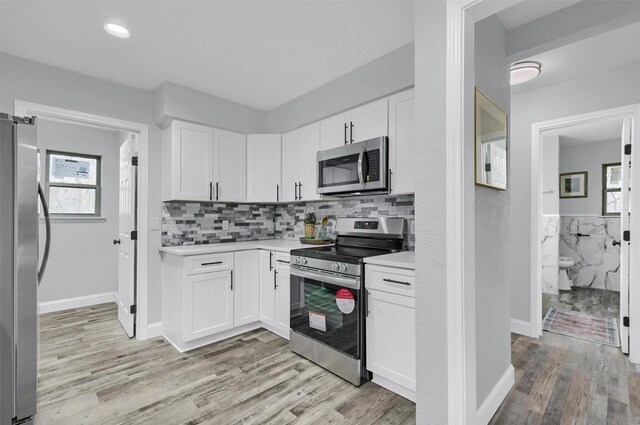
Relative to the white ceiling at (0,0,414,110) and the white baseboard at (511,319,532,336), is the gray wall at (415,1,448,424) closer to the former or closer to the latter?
the white ceiling at (0,0,414,110)

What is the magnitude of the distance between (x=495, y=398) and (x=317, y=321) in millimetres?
1280

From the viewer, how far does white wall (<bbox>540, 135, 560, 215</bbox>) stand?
4.91 m

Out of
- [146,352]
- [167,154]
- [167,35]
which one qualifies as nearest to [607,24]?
[167,35]

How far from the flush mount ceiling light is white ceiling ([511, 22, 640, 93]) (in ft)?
0.16

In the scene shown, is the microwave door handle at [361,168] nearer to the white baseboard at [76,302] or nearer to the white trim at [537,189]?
the white trim at [537,189]

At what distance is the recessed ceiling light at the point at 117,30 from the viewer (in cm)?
209

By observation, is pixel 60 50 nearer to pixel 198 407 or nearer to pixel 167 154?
pixel 167 154

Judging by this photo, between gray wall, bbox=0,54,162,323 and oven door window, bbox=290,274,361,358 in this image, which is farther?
gray wall, bbox=0,54,162,323

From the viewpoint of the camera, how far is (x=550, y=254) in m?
4.82

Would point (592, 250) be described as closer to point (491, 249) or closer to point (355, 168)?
Result: point (491, 249)

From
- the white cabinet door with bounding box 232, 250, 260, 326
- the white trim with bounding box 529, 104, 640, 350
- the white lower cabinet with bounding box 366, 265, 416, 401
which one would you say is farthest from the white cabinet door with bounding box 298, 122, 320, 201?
the white trim with bounding box 529, 104, 640, 350

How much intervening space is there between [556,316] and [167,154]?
4877 mm

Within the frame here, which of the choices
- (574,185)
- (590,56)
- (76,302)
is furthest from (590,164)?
(76,302)

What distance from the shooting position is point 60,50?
2.38 meters
